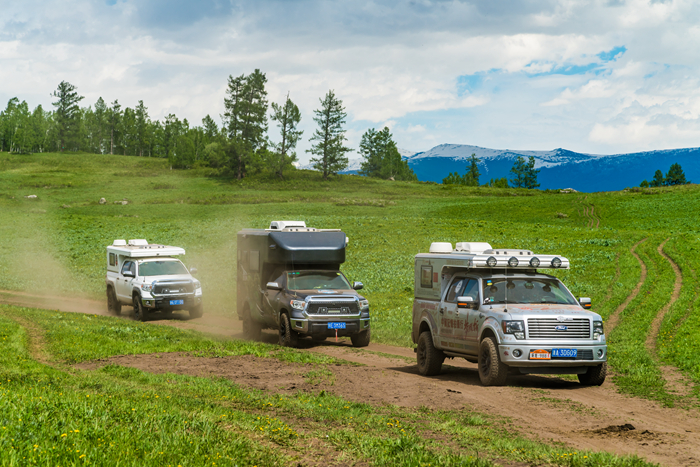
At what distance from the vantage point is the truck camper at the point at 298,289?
17562 mm

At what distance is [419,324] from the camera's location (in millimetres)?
15078

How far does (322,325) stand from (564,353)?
7.54m

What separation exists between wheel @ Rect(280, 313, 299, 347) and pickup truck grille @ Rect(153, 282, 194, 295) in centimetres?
862

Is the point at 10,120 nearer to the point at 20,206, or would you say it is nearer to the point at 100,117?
the point at 100,117

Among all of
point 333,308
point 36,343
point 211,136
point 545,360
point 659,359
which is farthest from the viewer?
point 211,136

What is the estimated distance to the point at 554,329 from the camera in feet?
38.5

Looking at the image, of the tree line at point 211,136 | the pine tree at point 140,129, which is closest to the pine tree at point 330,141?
the tree line at point 211,136

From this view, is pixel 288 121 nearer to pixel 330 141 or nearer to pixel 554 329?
pixel 330 141

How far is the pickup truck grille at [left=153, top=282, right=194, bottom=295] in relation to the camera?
24812 millimetres

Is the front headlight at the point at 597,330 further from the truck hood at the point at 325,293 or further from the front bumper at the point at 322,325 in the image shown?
the truck hood at the point at 325,293

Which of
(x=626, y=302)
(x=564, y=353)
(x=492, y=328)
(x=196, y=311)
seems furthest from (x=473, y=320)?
(x=196, y=311)

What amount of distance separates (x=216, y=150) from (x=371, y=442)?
10688 centimetres

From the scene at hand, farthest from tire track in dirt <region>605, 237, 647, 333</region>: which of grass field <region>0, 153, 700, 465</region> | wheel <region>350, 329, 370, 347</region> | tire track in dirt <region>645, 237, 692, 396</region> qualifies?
wheel <region>350, 329, 370, 347</region>

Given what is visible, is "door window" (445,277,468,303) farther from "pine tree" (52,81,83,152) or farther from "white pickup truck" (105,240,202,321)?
"pine tree" (52,81,83,152)
